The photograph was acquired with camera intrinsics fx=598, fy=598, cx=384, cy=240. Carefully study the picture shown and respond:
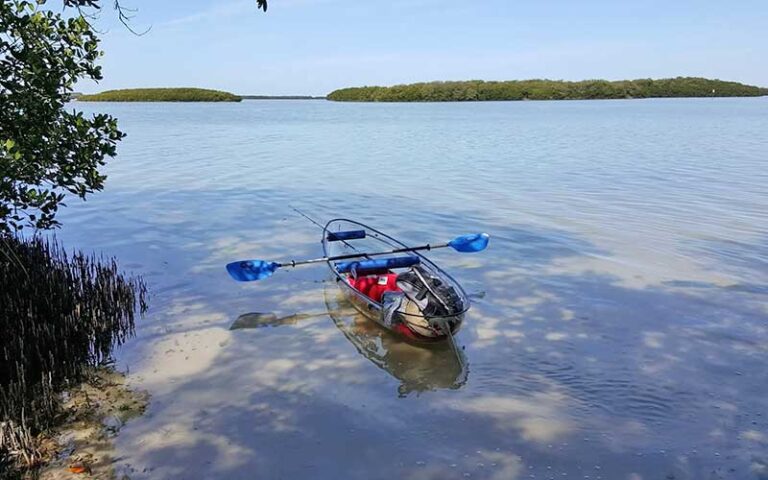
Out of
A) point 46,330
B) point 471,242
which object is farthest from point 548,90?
point 46,330

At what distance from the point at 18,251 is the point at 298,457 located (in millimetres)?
6009

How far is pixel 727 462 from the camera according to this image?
514 centimetres

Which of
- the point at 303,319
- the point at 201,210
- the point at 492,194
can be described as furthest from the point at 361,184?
the point at 303,319

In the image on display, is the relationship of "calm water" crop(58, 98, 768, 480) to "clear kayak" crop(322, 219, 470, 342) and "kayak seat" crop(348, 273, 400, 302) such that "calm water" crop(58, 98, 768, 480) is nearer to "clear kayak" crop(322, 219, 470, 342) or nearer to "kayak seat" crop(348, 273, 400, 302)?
"clear kayak" crop(322, 219, 470, 342)

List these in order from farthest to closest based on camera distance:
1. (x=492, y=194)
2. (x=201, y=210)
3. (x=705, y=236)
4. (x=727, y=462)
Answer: (x=492, y=194) → (x=201, y=210) → (x=705, y=236) → (x=727, y=462)

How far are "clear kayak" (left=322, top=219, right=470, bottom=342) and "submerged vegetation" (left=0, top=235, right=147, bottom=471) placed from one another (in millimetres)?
3084

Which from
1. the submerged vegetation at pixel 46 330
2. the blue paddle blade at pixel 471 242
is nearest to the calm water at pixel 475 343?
the submerged vegetation at pixel 46 330

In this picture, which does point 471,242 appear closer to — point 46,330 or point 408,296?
point 408,296

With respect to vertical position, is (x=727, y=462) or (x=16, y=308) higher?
(x=16, y=308)

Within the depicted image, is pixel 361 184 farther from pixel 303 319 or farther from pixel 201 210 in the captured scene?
pixel 303 319

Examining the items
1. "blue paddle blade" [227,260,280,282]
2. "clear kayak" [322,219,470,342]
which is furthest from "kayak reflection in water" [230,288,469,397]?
"blue paddle blade" [227,260,280,282]

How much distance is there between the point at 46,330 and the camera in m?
6.59

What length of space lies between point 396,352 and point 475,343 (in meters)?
1.04

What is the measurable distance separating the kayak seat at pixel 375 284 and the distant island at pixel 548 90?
316 ft
